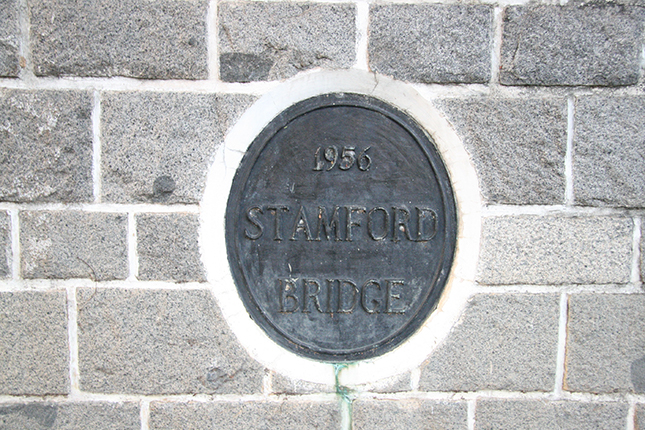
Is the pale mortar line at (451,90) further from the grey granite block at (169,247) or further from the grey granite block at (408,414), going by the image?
the grey granite block at (408,414)

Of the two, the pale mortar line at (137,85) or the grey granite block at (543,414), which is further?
the grey granite block at (543,414)

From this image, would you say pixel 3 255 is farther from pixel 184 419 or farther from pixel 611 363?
pixel 611 363

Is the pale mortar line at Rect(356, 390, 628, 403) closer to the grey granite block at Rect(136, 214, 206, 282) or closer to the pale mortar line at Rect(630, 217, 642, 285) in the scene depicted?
the pale mortar line at Rect(630, 217, 642, 285)

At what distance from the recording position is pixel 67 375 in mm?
1862

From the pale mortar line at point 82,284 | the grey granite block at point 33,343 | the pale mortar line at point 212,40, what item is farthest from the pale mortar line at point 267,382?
the pale mortar line at point 212,40

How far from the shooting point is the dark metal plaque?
6.04ft

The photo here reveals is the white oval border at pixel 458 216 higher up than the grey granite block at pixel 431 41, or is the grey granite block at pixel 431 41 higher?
the grey granite block at pixel 431 41

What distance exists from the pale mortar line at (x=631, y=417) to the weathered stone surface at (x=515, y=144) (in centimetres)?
104

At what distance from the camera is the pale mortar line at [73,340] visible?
1.84 m

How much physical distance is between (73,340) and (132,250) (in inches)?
19.5

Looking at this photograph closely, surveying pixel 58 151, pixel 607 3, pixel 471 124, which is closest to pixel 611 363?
pixel 471 124

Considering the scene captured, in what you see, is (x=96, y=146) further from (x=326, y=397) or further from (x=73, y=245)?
(x=326, y=397)

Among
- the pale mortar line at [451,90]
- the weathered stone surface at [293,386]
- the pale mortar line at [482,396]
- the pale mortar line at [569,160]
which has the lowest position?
the pale mortar line at [482,396]

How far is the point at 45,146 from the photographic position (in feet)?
5.90
